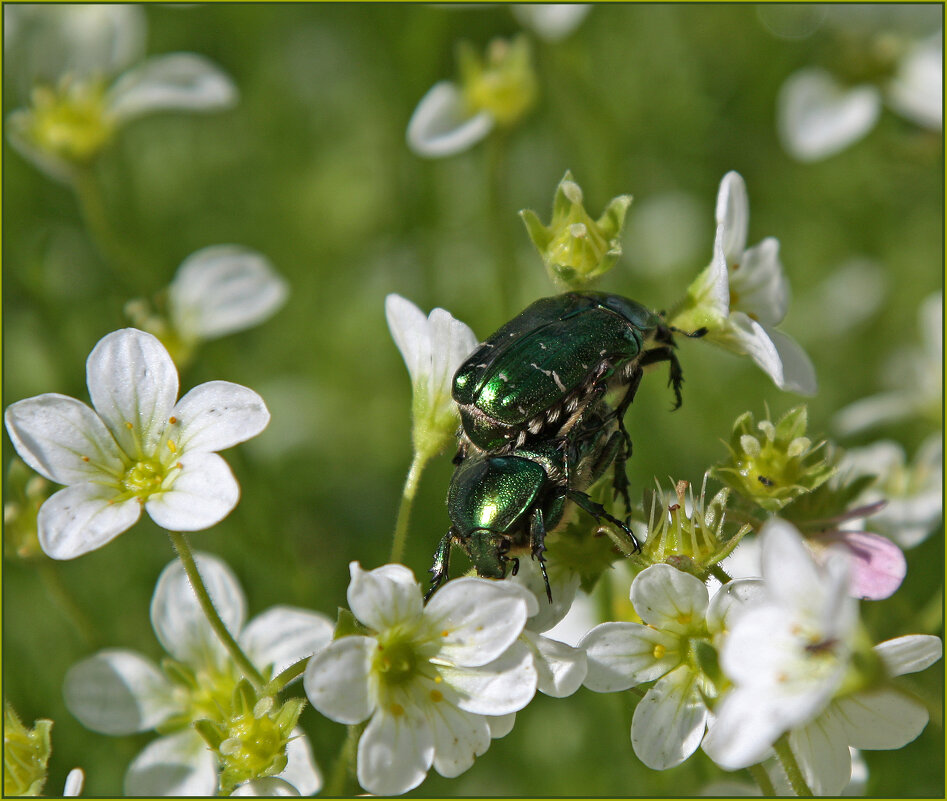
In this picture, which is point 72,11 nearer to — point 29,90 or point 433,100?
point 29,90

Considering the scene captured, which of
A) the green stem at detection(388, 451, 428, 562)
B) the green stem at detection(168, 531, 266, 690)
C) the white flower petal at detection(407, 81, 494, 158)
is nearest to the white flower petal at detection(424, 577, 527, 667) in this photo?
the green stem at detection(388, 451, 428, 562)

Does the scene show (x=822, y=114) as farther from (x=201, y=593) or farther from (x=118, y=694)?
(x=118, y=694)

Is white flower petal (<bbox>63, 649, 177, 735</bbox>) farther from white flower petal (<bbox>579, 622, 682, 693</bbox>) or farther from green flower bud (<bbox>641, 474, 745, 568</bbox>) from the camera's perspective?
green flower bud (<bbox>641, 474, 745, 568</bbox>)

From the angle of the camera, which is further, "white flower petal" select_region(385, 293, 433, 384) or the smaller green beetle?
"white flower petal" select_region(385, 293, 433, 384)

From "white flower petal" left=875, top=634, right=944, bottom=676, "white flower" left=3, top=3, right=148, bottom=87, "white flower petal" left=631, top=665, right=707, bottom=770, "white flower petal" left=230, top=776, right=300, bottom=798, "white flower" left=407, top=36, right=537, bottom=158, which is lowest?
"white flower petal" left=230, top=776, right=300, bottom=798

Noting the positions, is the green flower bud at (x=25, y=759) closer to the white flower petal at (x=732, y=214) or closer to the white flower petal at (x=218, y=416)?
the white flower petal at (x=218, y=416)

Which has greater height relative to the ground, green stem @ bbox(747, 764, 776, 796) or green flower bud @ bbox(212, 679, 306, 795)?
green flower bud @ bbox(212, 679, 306, 795)

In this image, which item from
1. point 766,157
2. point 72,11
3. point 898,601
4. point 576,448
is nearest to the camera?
point 576,448

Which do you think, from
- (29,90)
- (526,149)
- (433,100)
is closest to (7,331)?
(29,90)
